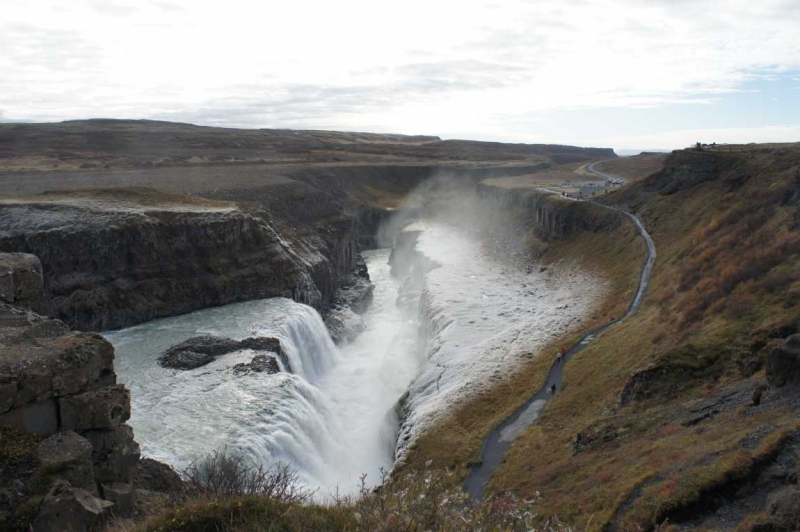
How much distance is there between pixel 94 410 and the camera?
1415 centimetres

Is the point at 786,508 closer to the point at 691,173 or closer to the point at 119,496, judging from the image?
the point at 119,496

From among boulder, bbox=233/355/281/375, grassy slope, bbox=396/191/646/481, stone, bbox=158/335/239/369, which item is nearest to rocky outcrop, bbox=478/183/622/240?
grassy slope, bbox=396/191/646/481

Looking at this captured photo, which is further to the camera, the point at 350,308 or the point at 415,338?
the point at 350,308

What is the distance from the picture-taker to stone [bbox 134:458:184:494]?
647 inches

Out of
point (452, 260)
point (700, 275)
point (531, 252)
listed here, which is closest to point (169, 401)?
point (700, 275)

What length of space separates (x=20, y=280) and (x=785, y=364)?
1009 inches

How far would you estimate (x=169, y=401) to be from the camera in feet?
104

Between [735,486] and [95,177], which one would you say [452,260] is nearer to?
[95,177]

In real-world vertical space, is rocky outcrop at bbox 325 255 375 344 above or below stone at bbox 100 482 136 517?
below

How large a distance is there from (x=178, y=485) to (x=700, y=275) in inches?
1445

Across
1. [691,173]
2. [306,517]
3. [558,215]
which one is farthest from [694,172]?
[306,517]

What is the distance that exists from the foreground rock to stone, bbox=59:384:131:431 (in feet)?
74.8

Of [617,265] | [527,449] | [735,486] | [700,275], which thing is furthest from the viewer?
[617,265]

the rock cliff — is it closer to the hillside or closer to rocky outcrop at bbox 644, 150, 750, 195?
rocky outcrop at bbox 644, 150, 750, 195
